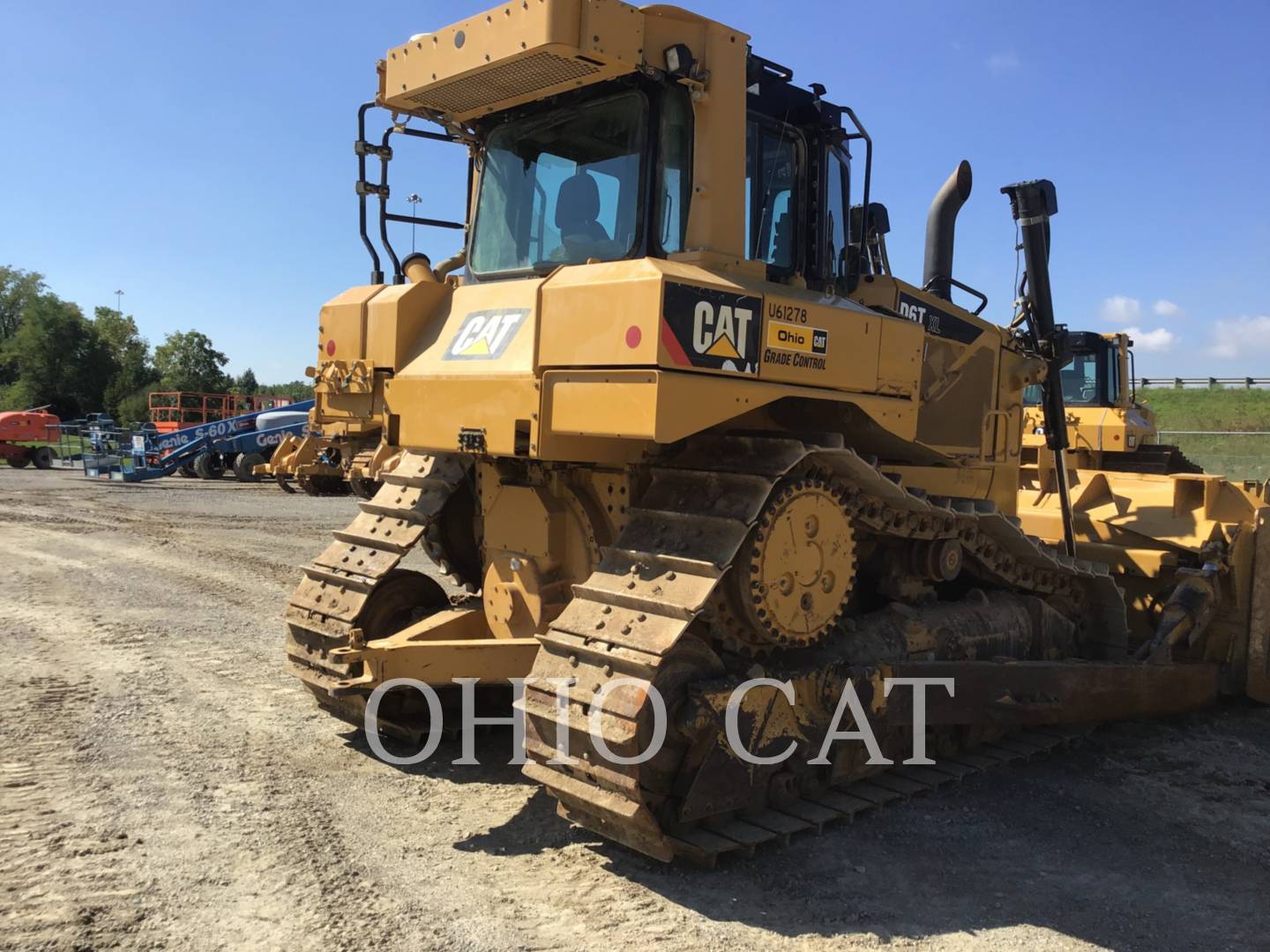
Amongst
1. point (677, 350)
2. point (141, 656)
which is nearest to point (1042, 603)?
point (677, 350)

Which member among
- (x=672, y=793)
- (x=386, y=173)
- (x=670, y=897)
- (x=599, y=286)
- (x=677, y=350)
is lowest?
(x=670, y=897)

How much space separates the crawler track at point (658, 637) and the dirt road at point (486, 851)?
22 centimetres

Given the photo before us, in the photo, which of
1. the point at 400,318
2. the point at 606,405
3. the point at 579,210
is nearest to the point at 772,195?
the point at 579,210

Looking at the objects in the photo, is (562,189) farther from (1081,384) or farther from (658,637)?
(1081,384)

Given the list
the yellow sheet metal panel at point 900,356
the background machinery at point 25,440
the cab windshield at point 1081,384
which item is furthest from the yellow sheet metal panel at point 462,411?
the background machinery at point 25,440

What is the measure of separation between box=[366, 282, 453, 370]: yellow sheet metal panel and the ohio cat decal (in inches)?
71.4

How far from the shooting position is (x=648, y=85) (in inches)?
177

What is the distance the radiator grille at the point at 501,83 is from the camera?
433cm

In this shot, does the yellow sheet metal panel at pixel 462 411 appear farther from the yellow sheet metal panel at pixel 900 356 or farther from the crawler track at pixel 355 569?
the yellow sheet metal panel at pixel 900 356

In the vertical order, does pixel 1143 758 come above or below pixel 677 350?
below

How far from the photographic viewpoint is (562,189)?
4945mm

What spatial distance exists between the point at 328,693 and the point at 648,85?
3.30 meters

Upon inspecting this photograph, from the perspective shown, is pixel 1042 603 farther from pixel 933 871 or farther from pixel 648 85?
pixel 648 85

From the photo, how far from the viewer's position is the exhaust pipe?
584cm
